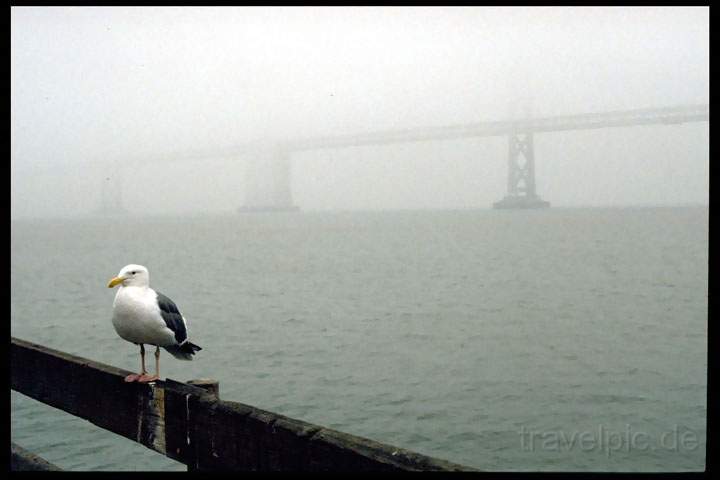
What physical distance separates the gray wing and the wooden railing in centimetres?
29

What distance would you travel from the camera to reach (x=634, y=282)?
2788cm

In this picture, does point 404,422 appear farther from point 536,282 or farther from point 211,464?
point 536,282

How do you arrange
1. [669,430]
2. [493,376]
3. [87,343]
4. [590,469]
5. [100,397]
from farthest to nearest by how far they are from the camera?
[87,343]
[493,376]
[669,430]
[590,469]
[100,397]

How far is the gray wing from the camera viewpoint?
2762mm

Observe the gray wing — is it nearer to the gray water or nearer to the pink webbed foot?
the pink webbed foot

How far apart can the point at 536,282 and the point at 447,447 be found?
21.3 meters

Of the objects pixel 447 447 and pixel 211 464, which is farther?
pixel 447 447

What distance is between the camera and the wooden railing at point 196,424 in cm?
188

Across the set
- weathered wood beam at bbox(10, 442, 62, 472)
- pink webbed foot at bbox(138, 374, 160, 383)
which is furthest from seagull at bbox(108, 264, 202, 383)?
weathered wood beam at bbox(10, 442, 62, 472)

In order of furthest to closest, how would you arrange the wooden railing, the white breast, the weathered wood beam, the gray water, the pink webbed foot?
1. the gray water
2. the weathered wood beam
3. the white breast
4. the pink webbed foot
5. the wooden railing

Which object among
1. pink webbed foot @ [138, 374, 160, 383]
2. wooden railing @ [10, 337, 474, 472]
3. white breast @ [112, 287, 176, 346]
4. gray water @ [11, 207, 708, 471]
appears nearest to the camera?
wooden railing @ [10, 337, 474, 472]

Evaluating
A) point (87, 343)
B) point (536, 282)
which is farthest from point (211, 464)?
point (536, 282)

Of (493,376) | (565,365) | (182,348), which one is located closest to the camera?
(182,348)

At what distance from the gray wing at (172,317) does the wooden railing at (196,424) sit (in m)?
0.29
